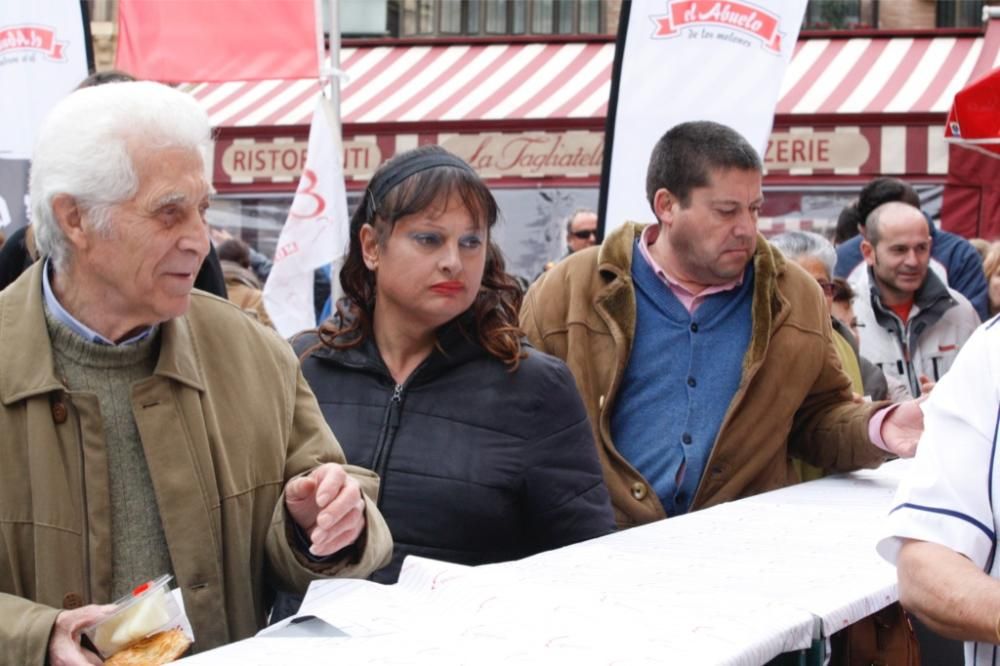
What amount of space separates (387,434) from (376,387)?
0.14 meters

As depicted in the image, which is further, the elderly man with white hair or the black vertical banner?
the black vertical banner

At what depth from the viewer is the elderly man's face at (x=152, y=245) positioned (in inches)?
101

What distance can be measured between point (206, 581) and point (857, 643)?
116cm

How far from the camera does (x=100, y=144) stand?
2.53m

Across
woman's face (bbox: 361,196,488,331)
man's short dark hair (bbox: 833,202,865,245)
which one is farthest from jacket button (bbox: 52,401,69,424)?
man's short dark hair (bbox: 833,202,865,245)

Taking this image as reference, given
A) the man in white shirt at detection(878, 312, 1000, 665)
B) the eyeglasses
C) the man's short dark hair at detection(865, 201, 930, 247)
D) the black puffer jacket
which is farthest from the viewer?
the man's short dark hair at detection(865, 201, 930, 247)

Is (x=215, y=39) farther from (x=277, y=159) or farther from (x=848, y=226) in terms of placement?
(x=277, y=159)

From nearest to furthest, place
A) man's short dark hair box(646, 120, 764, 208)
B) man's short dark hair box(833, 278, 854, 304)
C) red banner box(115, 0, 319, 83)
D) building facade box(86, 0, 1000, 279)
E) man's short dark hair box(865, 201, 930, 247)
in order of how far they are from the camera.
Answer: man's short dark hair box(646, 120, 764, 208), man's short dark hair box(833, 278, 854, 304), man's short dark hair box(865, 201, 930, 247), red banner box(115, 0, 319, 83), building facade box(86, 0, 1000, 279)

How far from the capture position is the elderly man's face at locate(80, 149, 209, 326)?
2.57m

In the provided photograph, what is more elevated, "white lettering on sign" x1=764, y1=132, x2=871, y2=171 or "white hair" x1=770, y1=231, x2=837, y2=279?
"white hair" x1=770, y1=231, x2=837, y2=279

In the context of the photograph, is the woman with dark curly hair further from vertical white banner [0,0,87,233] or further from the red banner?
the red banner

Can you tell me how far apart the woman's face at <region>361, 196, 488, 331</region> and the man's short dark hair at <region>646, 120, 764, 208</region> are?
104 centimetres

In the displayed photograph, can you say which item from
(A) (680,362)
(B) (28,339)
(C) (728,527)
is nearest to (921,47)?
(A) (680,362)

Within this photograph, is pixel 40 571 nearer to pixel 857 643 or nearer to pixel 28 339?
pixel 28 339
